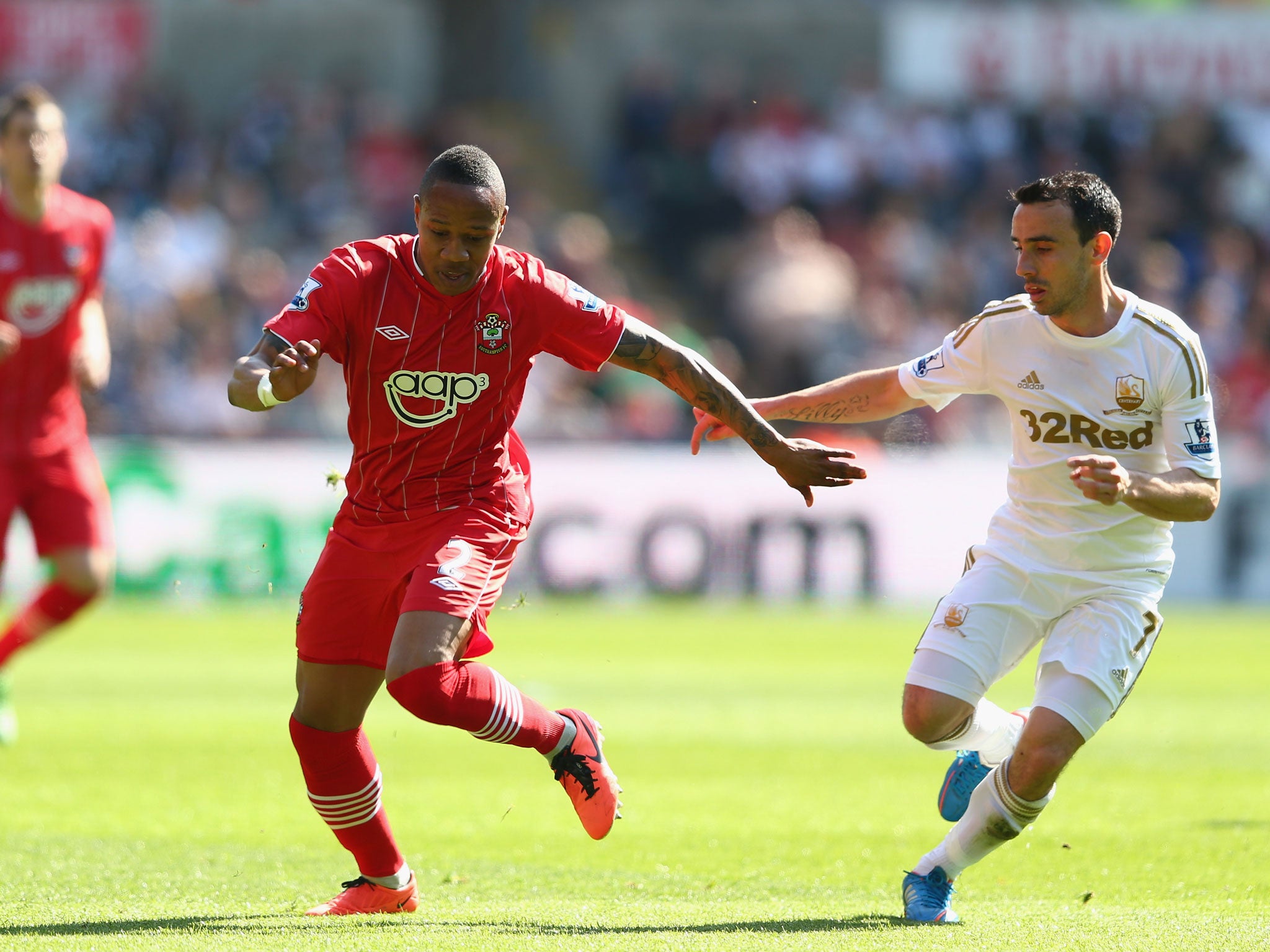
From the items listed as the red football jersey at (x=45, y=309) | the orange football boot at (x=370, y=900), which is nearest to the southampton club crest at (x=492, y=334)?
the orange football boot at (x=370, y=900)

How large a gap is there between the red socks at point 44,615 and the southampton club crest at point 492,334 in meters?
4.32

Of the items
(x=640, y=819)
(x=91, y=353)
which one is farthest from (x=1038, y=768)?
(x=91, y=353)

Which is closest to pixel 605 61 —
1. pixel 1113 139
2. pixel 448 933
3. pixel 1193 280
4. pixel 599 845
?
pixel 1113 139

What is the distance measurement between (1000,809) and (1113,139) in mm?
20507

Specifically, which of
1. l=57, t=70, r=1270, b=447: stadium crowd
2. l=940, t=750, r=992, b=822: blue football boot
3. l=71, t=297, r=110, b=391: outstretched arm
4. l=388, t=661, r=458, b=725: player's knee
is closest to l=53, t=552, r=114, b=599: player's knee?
l=71, t=297, r=110, b=391: outstretched arm

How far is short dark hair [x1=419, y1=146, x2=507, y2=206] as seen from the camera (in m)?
5.59

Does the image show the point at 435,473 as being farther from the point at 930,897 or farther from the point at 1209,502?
the point at 1209,502

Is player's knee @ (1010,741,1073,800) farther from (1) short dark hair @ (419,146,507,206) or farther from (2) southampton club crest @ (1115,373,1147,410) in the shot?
(1) short dark hair @ (419,146,507,206)

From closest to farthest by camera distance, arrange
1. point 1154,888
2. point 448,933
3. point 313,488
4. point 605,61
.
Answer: point 448,933 → point 1154,888 → point 313,488 → point 605,61

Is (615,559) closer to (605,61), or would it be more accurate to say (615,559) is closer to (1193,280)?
(1193,280)

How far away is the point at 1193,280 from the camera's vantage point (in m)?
23.8

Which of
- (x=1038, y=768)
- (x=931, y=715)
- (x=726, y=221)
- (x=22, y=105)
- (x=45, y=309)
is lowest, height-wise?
(x=1038, y=768)

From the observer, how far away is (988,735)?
248 inches

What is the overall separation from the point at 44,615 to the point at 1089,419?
5.71 metres
